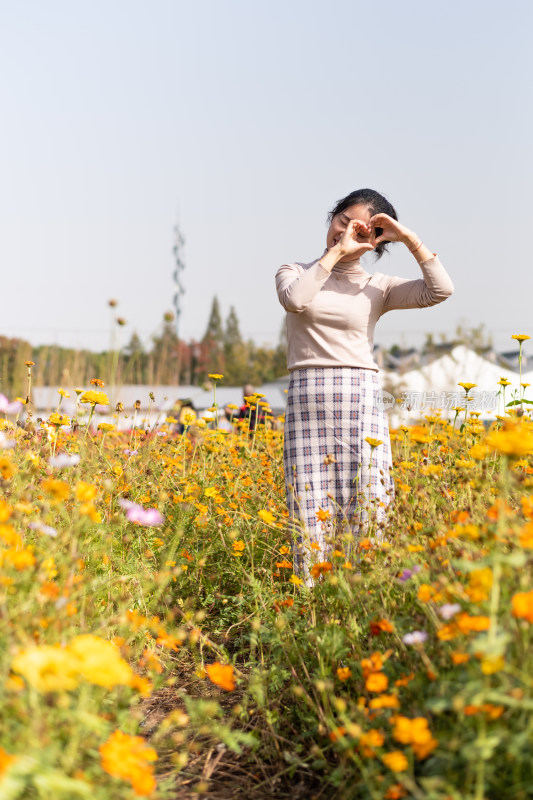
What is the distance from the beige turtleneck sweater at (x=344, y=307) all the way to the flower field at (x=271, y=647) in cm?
53

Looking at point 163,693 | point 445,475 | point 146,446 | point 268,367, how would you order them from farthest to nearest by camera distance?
point 268,367
point 146,446
point 445,475
point 163,693

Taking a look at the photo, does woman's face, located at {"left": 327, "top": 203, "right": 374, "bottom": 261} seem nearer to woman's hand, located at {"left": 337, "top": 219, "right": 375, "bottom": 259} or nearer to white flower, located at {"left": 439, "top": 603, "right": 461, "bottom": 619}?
woman's hand, located at {"left": 337, "top": 219, "right": 375, "bottom": 259}

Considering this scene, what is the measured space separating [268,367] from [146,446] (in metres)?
56.1

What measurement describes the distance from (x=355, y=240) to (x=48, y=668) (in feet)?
7.00

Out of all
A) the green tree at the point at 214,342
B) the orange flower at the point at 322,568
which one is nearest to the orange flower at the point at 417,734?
the orange flower at the point at 322,568

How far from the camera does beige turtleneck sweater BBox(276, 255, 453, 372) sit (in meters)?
2.70

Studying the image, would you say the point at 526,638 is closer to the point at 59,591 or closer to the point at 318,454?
the point at 59,591

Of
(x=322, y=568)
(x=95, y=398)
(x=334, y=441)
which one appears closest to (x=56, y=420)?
(x=95, y=398)

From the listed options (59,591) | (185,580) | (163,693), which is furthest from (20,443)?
(59,591)

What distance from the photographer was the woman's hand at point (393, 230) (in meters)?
2.71

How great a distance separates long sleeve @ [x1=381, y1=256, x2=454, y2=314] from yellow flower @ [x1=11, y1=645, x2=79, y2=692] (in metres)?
2.10

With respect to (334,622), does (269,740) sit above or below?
below

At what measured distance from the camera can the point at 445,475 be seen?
257 centimetres

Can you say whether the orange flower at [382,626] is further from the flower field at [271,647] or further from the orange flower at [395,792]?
the orange flower at [395,792]
